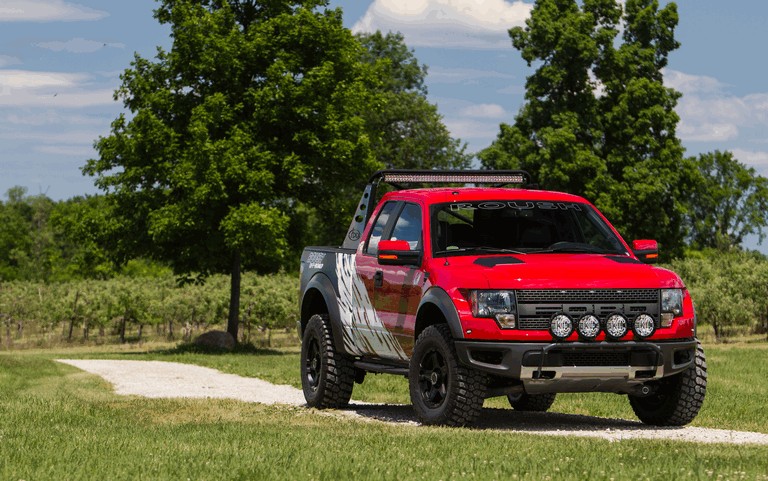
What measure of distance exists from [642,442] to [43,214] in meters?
128

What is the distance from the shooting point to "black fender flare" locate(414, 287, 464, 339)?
1085cm

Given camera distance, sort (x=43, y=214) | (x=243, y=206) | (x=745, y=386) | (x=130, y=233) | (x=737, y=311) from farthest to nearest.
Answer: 1. (x=43, y=214)
2. (x=737, y=311)
3. (x=130, y=233)
4. (x=243, y=206)
5. (x=745, y=386)

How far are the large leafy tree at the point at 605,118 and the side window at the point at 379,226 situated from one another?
135 ft

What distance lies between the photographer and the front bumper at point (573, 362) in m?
10.6

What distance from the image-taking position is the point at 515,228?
12328 mm

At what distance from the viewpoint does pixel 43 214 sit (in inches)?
5167

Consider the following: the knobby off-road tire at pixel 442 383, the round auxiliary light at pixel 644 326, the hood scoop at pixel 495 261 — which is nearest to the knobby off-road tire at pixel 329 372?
the knobby off-road tire at pixel 442 383

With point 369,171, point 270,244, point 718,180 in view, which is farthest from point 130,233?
point 718,180

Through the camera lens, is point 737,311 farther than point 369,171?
Yes

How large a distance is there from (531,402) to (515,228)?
3125mm

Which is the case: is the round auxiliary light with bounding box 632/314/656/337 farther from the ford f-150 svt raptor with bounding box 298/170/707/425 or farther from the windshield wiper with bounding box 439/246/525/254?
the windshield wiper with bounding box 439/246/525/254

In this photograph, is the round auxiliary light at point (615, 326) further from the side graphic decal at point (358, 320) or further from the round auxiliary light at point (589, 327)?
the side graphic decal at point (358, 320)

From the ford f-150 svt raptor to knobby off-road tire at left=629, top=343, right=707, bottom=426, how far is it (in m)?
0.01

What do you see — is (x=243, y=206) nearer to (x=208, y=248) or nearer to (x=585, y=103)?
(x=208, y=248)
